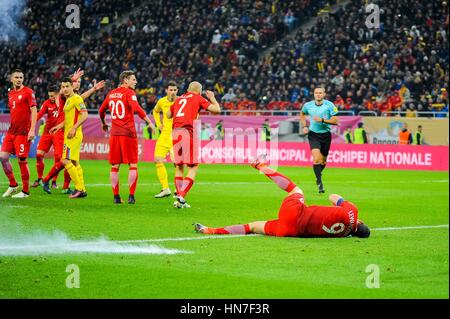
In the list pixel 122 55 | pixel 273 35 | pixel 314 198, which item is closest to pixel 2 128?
pixel 122 55

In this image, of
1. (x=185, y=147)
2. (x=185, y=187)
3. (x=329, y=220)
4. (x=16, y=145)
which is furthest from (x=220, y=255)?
(x=16, y=145)

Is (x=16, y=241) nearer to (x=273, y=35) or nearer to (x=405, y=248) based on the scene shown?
(x=405, y=248)

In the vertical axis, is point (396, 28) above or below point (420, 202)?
above

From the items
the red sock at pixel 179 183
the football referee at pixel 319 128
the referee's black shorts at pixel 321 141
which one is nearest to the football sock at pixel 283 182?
the red sock at pixel 179 183

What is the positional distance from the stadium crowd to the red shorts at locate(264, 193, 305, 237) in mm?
23417

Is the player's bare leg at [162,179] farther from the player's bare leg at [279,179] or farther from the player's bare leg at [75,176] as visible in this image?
the player's bare leg at [279,179]

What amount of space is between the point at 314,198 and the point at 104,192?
460 centimetres

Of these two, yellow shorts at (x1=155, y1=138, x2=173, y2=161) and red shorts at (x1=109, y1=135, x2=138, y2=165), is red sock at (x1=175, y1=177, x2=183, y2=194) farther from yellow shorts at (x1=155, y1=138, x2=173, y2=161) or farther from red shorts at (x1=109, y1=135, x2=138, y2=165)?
yellow shorts at (x1=155, y1=138, x2=173, y2=161)

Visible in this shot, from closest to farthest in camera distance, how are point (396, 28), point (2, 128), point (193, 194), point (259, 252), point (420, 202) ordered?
point (259, 252), point (420, 202), point (193, 194), point (396, 28), point (2, 128)

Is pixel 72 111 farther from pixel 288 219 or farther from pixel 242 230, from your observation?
pixel 288 219

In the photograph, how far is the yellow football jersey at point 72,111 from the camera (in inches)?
746

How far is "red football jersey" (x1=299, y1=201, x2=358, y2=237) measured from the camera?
11742mm

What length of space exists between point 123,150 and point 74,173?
66.3 inches

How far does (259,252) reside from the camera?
10.8 metres
